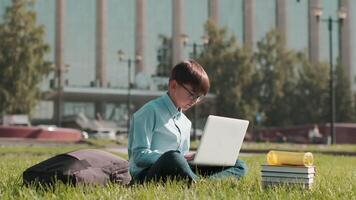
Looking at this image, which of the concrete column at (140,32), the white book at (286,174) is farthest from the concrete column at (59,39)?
the white book at (286,174)

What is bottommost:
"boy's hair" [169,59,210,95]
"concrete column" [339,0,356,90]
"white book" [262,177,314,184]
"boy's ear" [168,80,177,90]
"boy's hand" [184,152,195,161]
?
"white book" [262,177,314,184]

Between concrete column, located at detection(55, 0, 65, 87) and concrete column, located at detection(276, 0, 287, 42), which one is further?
concrete column, located at detection(276, 0, 287, 42)

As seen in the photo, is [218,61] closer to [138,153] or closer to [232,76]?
[232,76]

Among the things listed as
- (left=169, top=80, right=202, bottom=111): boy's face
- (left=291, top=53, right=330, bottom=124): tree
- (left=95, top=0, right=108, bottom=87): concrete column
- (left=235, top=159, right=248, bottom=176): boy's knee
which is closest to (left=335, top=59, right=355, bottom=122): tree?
(left=291, top=53, right=330, bottom=124): tree

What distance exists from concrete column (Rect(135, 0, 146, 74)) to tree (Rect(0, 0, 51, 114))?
23.7 metres

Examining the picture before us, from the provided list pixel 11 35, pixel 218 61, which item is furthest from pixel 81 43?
pixel 11 35

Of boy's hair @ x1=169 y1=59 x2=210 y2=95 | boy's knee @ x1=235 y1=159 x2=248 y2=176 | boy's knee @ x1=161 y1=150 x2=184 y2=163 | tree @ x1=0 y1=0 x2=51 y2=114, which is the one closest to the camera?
boy's knee @ x1=161 y1=150 x2=184 y2=163

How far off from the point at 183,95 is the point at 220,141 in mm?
455

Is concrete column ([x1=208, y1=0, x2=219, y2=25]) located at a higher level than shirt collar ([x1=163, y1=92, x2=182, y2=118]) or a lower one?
higher

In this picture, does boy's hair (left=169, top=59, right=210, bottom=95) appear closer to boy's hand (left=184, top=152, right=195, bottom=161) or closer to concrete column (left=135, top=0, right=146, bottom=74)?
boy's hand (left=184, top=152, right=195, bottom=161)

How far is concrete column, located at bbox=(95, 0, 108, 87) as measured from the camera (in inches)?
2404

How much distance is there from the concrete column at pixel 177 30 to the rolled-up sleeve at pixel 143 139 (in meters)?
57.6

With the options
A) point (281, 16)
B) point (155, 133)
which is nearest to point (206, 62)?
point (281, 16)

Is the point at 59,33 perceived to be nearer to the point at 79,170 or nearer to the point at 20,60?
the point at 20,60
